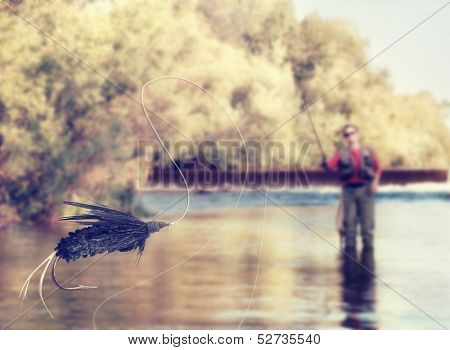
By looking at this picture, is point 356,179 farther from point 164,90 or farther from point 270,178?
point 164,90

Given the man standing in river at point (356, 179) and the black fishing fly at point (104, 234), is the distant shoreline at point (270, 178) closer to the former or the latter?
the man standing in river at point (356, 179)

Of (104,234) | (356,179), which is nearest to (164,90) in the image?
(356,179)

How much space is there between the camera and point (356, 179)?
359 inches

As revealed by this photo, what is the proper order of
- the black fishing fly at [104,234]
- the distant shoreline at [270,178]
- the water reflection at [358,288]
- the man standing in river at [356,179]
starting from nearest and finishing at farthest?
the black fishing fly at [104,234]
the water reflection at [358,288]
the man standing in river at [356,179]
the distant shoreline at [270,178]

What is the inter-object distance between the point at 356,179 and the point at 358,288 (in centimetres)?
133

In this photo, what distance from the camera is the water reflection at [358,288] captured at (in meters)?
6.85

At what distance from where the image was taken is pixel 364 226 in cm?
936

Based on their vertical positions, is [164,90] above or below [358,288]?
above

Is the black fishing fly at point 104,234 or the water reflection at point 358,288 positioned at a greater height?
the black fishing fly at point 104,234

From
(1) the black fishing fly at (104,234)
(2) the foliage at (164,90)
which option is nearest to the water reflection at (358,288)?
(1) the black fishing fly at (104,234)

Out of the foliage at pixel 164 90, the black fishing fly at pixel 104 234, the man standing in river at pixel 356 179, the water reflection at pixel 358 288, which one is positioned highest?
the foliage at pixel 164 90

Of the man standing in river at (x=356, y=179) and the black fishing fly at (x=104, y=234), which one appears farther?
the man standing in river at (x=356, y=179)
